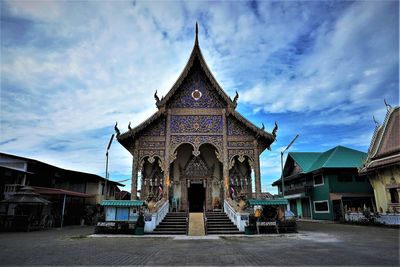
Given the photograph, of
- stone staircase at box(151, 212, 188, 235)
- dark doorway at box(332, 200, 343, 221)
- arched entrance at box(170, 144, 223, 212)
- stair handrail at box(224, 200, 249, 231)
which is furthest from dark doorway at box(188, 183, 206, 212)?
dark doorway at box(332, 200, 343, 221)

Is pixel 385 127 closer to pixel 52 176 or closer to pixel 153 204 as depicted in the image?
pixel 153 204

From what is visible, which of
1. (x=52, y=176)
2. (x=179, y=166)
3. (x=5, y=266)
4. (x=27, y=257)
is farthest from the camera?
(x=52, y=176)

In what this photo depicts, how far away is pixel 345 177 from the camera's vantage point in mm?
24203

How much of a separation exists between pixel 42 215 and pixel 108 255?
14204 mm

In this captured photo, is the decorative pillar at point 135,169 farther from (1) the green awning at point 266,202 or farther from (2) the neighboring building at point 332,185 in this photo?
(2) the neighboring building at point 332,185

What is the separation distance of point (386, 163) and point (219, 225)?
1126cm

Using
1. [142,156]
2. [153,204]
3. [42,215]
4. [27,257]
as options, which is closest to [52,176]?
[42,215]

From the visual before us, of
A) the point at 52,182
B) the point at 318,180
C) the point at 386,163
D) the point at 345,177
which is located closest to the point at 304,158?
the point at 318,180

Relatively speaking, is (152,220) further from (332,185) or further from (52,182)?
(332,185)

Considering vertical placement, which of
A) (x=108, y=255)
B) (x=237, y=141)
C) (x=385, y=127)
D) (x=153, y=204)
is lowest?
(x=108, y=255)

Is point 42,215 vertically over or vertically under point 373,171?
under

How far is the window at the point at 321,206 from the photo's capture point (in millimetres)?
24625

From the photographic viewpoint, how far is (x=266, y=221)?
13070mm

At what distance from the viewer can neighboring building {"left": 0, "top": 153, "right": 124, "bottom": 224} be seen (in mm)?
17828
